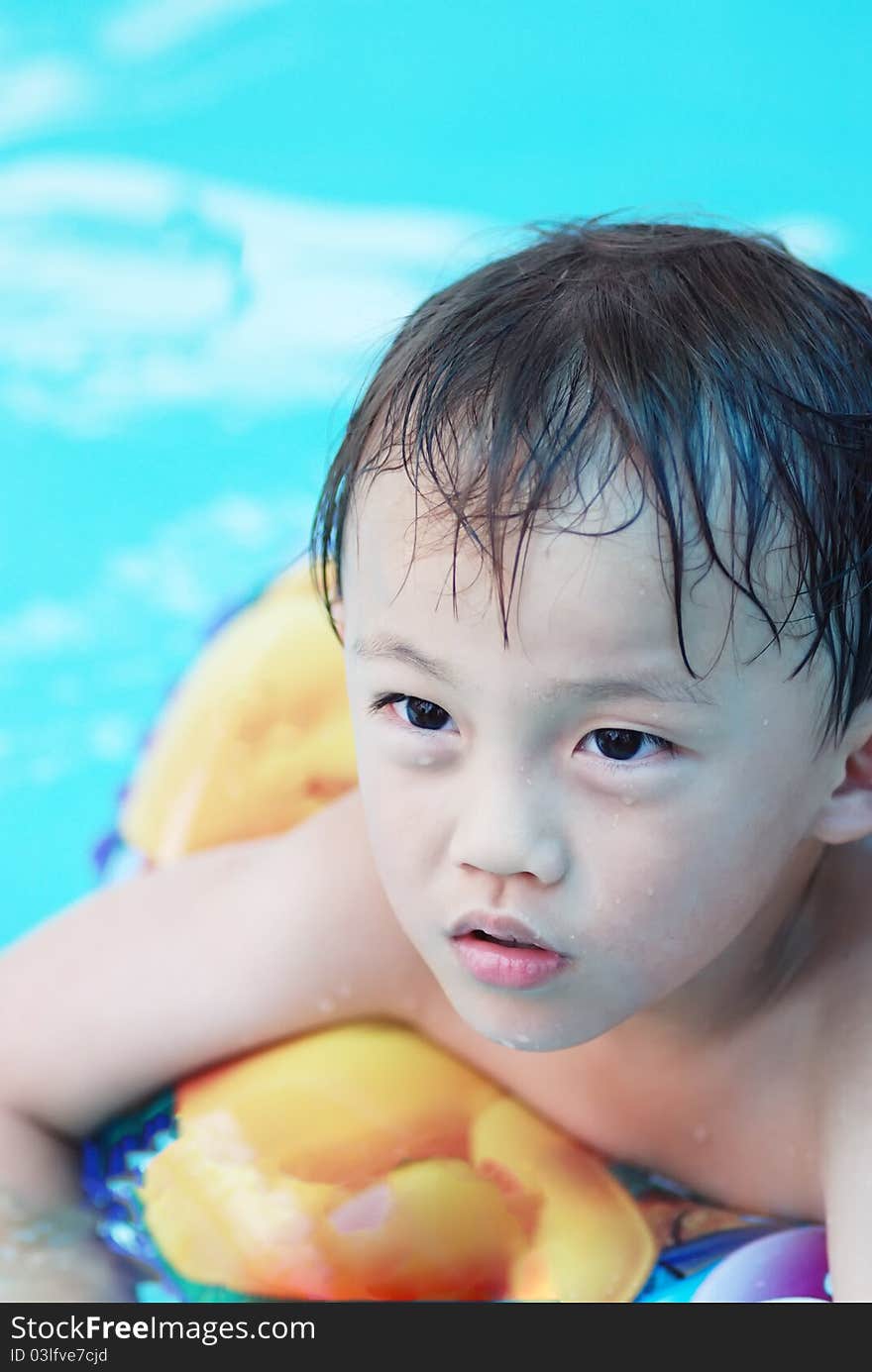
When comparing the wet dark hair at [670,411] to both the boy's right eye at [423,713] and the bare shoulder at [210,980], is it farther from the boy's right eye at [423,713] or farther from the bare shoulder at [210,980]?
the bare shoulder at [210,980]

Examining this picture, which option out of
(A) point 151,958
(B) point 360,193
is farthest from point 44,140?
(A) point 151,958

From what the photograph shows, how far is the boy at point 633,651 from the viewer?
1.25 metres

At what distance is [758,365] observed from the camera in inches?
51.6

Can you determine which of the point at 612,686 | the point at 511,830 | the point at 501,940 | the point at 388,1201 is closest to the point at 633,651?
the point at 612,686

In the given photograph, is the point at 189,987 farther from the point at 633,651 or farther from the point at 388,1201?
the point at 633,651

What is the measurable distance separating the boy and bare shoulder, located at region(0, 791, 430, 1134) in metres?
0.30

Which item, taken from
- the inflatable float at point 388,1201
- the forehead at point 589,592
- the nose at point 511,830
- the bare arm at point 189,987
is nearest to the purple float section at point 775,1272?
the inflatable float at point 388,1201

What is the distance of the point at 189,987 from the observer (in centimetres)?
175

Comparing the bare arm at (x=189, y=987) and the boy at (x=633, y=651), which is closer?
the boy at (x=633, y=651)

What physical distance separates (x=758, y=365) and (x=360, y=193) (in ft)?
8.57

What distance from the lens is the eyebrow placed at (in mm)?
1257

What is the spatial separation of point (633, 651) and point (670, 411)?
182 millimetres

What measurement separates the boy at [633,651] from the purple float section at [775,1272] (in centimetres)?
8

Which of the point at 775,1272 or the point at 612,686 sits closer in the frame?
the point at 612,686
